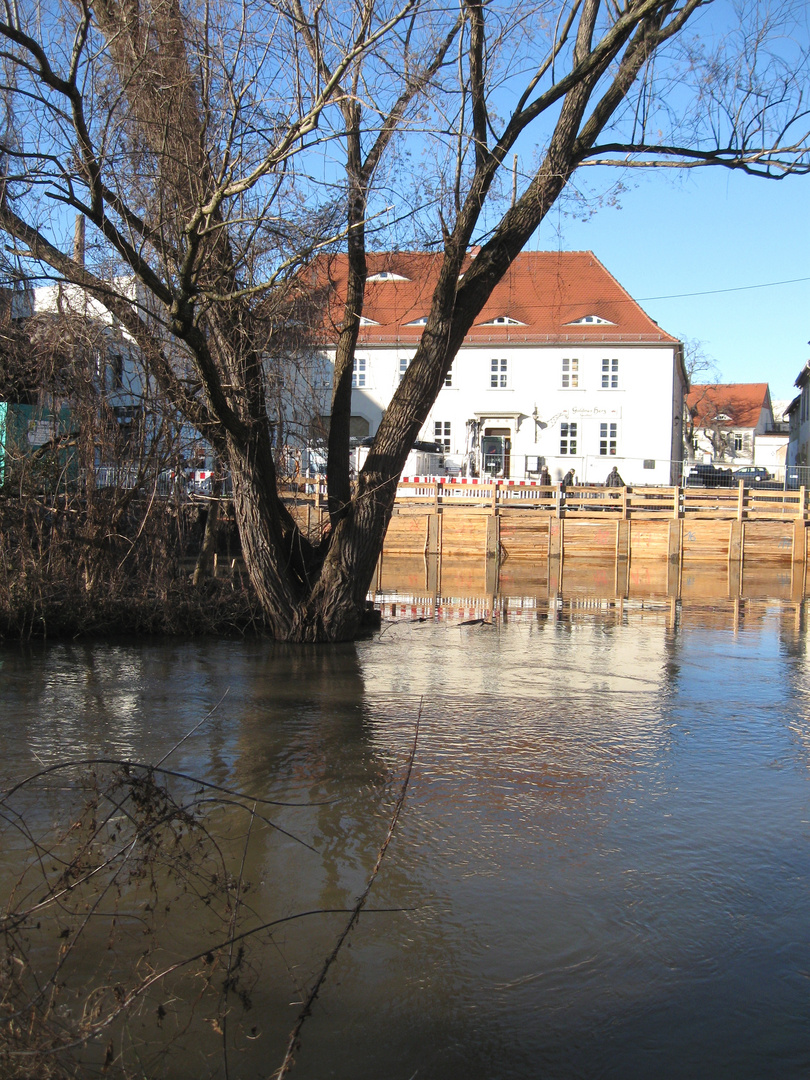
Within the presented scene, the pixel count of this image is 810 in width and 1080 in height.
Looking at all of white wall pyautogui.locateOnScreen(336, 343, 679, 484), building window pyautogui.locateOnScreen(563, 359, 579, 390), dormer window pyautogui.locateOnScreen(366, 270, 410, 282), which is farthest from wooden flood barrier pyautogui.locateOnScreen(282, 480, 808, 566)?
building window pyautogui.locateOnScreen(563, 359, 579, 390)

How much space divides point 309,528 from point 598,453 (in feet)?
109

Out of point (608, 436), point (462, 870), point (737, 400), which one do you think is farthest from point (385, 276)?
point (737, 400)

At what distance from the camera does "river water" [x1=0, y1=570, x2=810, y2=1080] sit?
281cm

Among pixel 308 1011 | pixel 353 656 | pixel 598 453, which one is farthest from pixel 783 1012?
pixel 598 453

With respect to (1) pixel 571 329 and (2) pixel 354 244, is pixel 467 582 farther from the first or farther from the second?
(1) pixel 571 329

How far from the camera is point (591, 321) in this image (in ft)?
143

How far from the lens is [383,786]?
501 centimetres

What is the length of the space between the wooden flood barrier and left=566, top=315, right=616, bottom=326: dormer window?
20386 mm

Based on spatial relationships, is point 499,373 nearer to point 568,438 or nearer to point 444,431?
point 444,431

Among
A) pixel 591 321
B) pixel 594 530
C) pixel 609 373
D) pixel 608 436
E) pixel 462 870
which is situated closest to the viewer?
pixel 462 870

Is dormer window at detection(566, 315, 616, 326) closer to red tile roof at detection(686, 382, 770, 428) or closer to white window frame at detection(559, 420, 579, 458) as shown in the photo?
white window frame at detection(559, 420, 579, 458)

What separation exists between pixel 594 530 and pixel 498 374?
20.6 metres

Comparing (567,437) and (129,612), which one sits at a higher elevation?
(567,437)

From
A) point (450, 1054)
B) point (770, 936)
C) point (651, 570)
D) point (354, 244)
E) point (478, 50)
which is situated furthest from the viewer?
point (651, 570)
